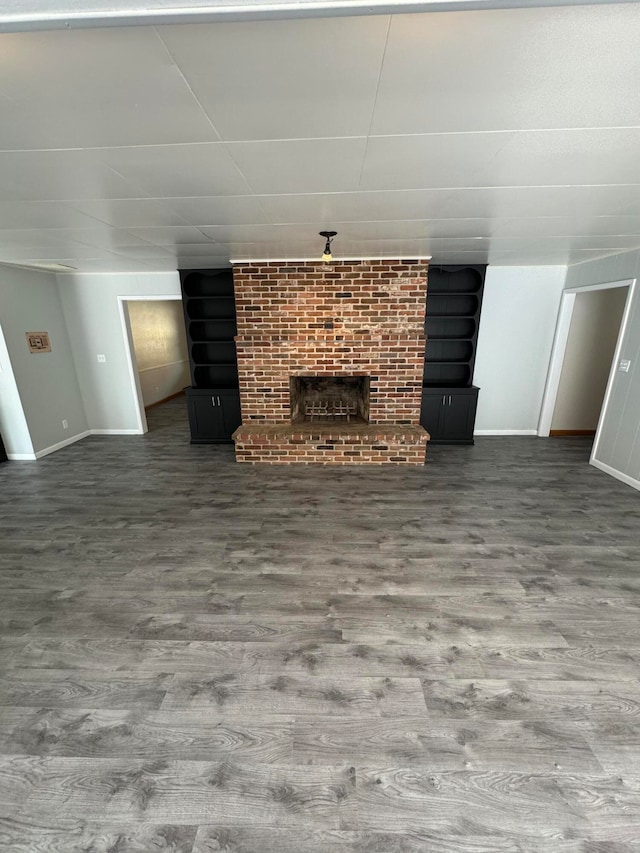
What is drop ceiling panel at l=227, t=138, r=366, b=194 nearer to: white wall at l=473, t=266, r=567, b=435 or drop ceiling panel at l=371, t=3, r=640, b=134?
drop ceiling panel at l=371, t=3, r=640, b=134

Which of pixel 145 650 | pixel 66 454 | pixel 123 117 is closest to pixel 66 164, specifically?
pixel 123 117

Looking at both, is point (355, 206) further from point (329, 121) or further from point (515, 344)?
point (515, 344)

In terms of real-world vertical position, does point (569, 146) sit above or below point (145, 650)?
above

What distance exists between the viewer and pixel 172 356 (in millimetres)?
7801

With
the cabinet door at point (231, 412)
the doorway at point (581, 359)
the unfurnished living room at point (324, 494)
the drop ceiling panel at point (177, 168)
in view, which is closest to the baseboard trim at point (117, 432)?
the unfurnished living room at point (324, 494)

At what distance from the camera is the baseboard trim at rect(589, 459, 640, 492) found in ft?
11.2

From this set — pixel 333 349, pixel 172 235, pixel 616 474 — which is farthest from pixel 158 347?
pixel 616 474

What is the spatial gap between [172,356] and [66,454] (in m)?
3.79

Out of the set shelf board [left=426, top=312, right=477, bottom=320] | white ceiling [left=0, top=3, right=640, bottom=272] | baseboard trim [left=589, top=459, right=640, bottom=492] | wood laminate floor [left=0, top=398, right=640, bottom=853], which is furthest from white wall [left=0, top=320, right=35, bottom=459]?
baseboard trim [left=589, top=459, right=640, bottom=492]

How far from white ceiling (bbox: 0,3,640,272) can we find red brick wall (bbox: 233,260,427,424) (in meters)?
1.45

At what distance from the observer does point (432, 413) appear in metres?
4.66

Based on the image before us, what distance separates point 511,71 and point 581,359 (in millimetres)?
4733

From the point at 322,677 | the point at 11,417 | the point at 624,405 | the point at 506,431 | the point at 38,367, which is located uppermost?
the point at 38,367

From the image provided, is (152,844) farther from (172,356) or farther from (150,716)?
(172,356)
